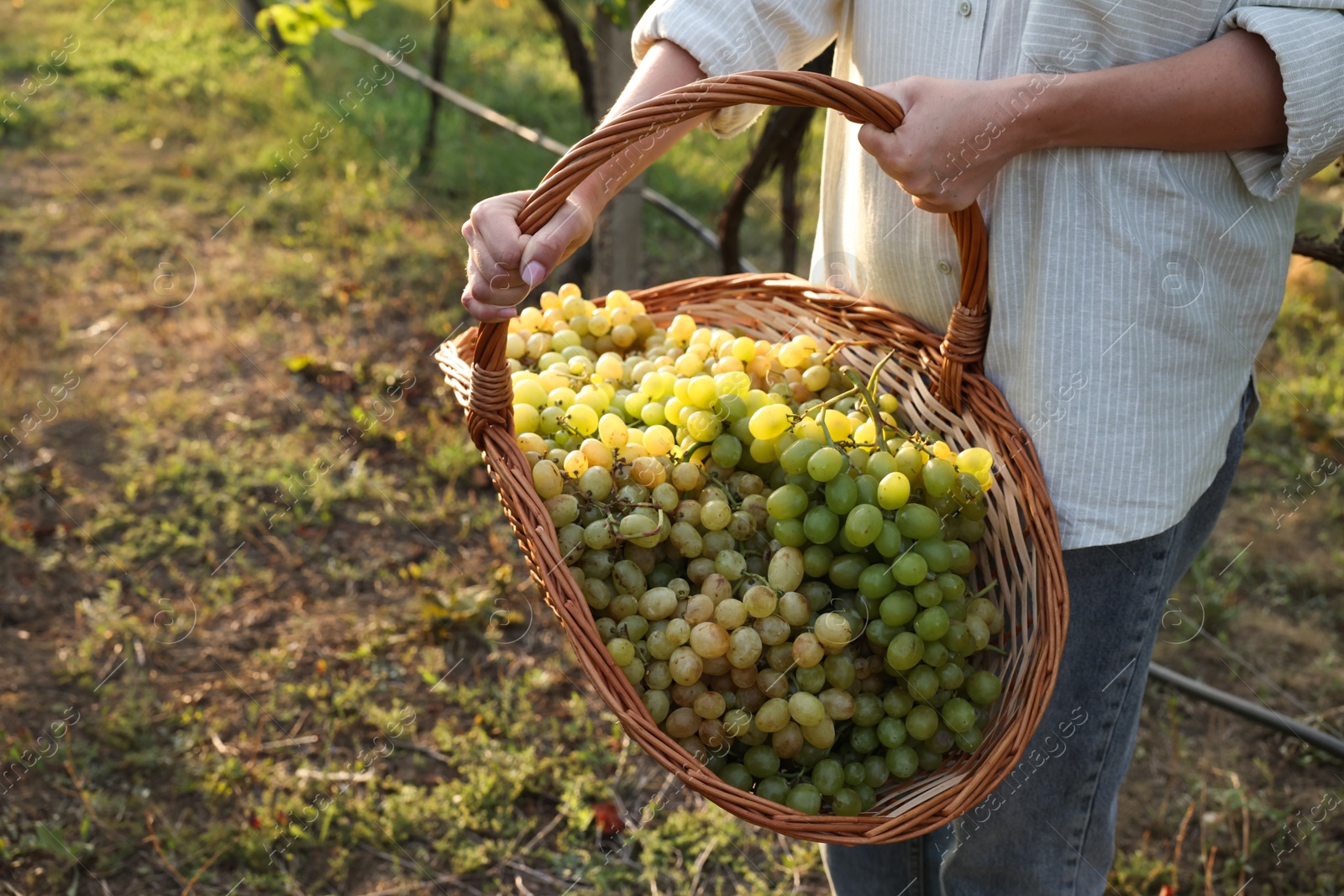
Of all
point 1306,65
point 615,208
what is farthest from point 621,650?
point 615,208

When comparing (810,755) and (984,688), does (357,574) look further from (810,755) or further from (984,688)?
(984,688)

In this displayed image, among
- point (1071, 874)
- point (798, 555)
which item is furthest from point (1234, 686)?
point (798, 555)

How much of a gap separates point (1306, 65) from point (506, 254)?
89cm

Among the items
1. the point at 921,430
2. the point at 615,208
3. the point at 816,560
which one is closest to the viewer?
the point at 816,560

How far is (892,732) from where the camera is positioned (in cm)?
120

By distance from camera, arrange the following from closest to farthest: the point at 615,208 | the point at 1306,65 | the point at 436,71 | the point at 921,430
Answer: the point at 1306,65 < the point at 921,430 < the point at 615,208 < the point at 436,71

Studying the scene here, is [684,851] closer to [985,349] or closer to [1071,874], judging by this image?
[1071,874]

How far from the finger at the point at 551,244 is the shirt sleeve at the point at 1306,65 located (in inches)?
30.6

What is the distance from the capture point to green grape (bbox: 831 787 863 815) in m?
1.15

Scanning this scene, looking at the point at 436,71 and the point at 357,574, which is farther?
the point at 436,71

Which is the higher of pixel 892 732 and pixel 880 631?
pixel 880 631

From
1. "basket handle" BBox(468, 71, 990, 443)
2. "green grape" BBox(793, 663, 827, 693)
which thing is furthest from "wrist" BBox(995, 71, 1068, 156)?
"green grape" BBox(793, 663, 827, 693)

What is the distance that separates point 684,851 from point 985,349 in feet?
4.32

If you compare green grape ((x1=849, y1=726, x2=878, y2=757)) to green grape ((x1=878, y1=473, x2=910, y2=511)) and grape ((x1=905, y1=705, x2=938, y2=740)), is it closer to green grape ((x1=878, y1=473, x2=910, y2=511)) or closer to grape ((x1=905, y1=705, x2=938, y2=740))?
grape ((x1=905, y1=705, x2=938, y2=740))
